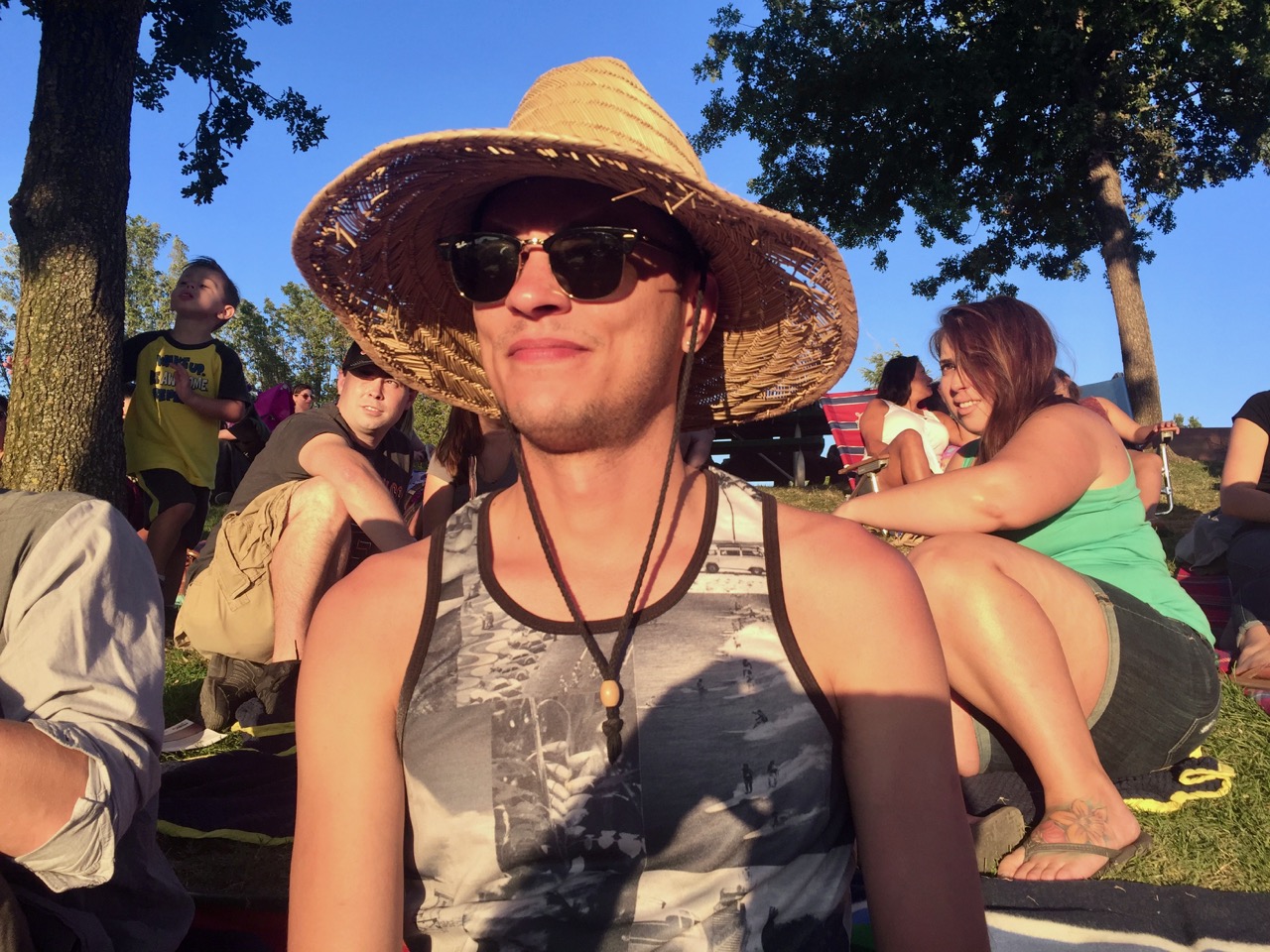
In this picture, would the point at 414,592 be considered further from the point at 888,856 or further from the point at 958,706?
the point at 958,706

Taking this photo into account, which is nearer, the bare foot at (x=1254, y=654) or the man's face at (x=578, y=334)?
the man's face at (x=578, y=334)

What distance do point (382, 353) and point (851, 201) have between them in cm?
1519

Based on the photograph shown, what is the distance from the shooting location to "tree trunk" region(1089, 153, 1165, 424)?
13.5m

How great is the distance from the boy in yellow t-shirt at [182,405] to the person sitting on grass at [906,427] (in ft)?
16.8

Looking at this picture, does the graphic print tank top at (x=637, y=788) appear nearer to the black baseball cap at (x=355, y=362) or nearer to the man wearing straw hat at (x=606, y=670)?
the man wearing straw hat at (x=606, y=670)

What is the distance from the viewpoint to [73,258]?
21.0 ft

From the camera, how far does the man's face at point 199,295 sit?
6.61 metres

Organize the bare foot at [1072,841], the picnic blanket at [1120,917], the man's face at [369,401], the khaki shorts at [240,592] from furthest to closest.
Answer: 1. the man's face at [369,401]
2. the khaki shorts at [240,592]
3. the bare foot at [1072,841]
4. the picnic blanket at [1120,917]

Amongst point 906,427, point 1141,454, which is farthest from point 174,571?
point 1141,454

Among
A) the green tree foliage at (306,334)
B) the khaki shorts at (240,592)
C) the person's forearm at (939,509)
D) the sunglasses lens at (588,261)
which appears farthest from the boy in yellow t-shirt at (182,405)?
the green tree foliage at (306,334)

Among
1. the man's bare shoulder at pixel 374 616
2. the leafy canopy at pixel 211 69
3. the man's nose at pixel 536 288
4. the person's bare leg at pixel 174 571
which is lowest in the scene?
the man's bare shoulder at pixel 374 616

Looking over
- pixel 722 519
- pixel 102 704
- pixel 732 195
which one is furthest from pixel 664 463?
pixel 102 704

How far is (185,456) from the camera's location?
6.79 metres

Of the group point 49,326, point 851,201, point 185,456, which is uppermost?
point 851,201
